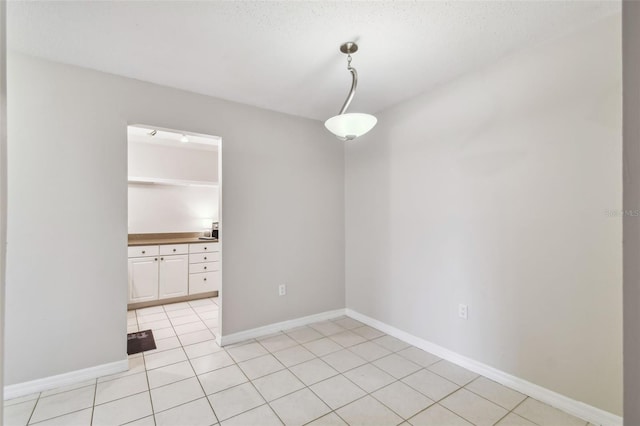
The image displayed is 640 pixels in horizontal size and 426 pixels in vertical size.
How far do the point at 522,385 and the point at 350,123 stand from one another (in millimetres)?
2157

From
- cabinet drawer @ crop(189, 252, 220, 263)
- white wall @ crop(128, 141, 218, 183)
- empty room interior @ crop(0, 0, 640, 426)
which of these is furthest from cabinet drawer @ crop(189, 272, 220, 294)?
white wall @ crop(128, 141, 218, 183)

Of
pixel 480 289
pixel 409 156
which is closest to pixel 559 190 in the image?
pixel 480 289

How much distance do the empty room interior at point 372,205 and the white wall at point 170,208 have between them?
200 cm

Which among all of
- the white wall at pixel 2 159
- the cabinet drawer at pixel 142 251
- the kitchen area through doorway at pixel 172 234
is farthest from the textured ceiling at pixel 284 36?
the cabinet drawer at pixel 142 251

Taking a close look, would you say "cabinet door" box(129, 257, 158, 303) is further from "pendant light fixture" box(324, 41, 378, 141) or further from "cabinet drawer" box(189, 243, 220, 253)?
"pendant light fixture" box(324, 41, 378, 141)

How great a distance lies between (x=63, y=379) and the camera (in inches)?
83.0

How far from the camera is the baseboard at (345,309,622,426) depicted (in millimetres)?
1695

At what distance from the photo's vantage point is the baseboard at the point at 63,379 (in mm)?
1966

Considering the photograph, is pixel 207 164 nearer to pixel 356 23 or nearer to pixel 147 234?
pixel 147 234

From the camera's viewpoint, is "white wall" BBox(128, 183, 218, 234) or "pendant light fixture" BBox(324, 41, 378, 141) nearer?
"pendant light fixture" BBox(324, 41, 378, 141)

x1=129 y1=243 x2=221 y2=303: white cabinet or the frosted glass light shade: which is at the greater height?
the frosted glass light shade

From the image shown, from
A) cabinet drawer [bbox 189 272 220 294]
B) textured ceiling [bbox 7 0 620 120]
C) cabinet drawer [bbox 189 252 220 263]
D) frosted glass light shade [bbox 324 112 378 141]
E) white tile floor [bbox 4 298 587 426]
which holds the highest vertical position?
textured ceiling [bbox 7 0 620 120]
